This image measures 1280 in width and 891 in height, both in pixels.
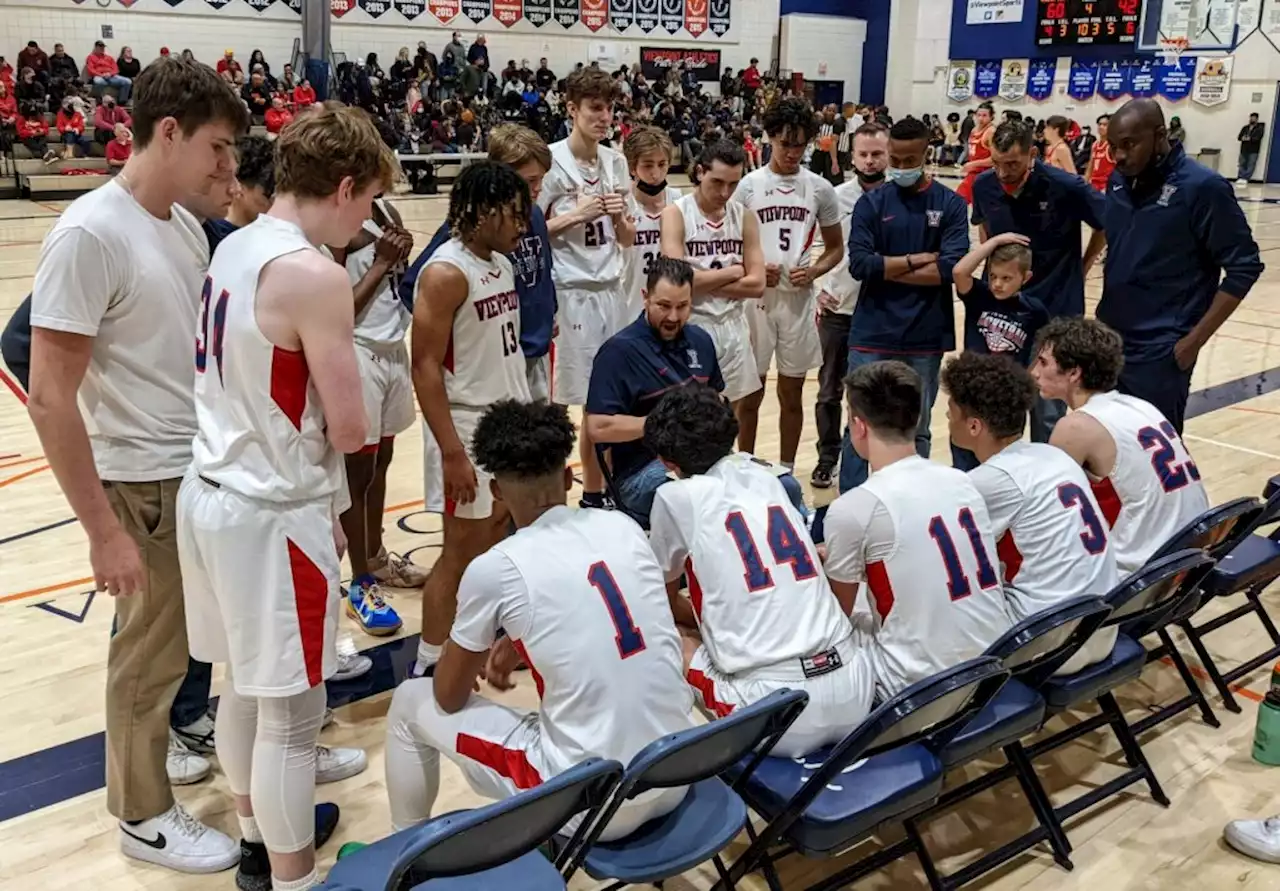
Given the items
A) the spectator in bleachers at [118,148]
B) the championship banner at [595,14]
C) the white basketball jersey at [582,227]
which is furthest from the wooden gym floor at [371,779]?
the championship banner at [595,14]

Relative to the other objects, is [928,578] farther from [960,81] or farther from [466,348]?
[960,81]

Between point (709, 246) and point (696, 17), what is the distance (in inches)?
863

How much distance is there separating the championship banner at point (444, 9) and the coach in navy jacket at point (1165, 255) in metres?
19.4

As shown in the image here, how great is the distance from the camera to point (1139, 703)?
3775mm

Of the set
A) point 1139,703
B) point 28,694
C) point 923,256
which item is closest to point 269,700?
point 28,694

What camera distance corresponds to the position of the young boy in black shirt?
4.68 m

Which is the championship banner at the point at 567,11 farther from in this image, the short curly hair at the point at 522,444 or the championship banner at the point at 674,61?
the short curly hair at the point at 522,444

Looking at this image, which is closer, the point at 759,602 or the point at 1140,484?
the point at 759,602

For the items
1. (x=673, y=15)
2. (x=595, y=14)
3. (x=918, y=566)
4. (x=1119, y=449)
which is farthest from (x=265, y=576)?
(x=673, y=15)

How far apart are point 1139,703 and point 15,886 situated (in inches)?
136

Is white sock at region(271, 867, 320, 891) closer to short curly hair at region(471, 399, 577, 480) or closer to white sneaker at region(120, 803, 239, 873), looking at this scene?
white sneaker at region(120, 803, 239, 873)

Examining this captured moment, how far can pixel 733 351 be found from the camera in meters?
5.04

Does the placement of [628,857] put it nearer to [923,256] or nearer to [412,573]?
[412,573]

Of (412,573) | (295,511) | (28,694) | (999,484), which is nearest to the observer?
(295,511)
